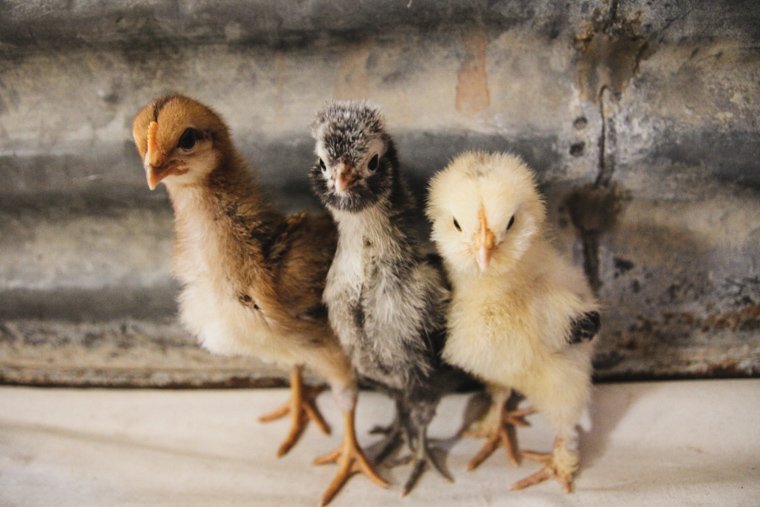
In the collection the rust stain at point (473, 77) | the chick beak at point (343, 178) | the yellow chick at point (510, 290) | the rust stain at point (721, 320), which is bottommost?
the rust stain at point (721, 320)

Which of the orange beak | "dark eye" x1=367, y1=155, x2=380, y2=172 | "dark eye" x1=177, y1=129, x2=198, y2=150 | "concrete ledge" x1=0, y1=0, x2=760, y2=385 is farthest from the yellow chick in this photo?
"dark eye" x1=177, y1=129, x2=198, y2=150

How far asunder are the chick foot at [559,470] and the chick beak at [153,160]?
37.7 inches

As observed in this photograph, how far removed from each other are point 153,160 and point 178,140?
6 cm

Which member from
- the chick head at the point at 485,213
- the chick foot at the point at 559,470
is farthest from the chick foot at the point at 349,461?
the chick head at the point at 485,213

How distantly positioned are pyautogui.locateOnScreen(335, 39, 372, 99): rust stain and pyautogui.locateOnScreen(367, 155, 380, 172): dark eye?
1.10ft

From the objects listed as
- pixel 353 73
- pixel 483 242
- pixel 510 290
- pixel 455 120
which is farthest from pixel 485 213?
pixel 353 73

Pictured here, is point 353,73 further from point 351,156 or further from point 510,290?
point 510,290

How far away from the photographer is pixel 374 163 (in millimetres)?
1051

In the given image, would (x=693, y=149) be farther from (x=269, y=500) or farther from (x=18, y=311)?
(x=18, y=311)

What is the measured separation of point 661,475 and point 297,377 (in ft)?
2.82

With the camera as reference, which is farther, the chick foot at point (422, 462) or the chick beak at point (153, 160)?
the chick foot at point (422, 462)

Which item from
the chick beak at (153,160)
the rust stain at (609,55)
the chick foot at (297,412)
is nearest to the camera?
the chick beak at (153,160)

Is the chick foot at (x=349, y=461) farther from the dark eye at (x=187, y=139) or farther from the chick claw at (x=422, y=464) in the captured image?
the dark eye at (x=187, y=139)

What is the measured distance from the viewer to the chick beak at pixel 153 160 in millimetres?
967
